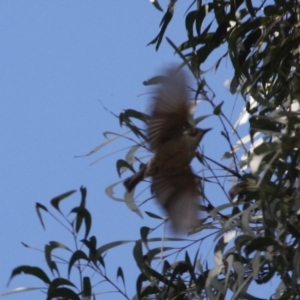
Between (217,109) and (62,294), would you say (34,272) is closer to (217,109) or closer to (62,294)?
(62,294)

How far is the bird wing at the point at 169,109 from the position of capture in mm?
2506

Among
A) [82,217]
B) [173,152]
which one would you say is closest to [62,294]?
[82,217]

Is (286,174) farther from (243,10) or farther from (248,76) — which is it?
(243,10)

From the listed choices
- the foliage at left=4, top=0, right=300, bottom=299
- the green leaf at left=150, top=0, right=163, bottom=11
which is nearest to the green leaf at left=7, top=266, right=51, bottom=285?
the foliage at left=4, top=0, right=300, bottom=299

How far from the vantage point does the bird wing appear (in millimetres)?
2506

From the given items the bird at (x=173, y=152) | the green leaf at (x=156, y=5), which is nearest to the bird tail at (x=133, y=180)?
the bird at (x=173, y=152)

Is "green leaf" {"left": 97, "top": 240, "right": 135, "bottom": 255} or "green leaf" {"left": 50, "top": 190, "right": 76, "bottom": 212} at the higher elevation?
"green leaf" {"left": 50, "top": 190, "right": 76, "bottom": 212}

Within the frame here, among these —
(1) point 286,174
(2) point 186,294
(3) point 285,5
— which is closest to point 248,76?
(3) point 285,5

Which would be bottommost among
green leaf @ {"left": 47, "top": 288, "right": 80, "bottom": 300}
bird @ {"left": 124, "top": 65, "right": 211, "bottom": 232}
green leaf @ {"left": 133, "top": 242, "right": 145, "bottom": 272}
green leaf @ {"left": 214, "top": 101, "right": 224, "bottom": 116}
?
green leaf @ {"left": 47, "top": 288, "right": 80, "bottom": 300}

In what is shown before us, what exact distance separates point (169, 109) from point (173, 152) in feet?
0.40

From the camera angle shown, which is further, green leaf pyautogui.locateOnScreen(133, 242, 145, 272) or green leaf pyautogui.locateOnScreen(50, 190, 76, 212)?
green leaf pyautogui.locateOnScreen(133, 242, 145, 272)

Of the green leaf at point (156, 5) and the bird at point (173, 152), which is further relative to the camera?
the green leaf at point (156, 5)

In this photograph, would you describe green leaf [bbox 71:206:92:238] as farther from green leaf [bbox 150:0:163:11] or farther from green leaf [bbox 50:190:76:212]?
green leaf [bbox 150:0:163:11]

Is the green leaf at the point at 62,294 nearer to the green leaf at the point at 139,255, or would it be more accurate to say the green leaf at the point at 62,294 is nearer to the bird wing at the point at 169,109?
the green leaf at the point at 139,255
